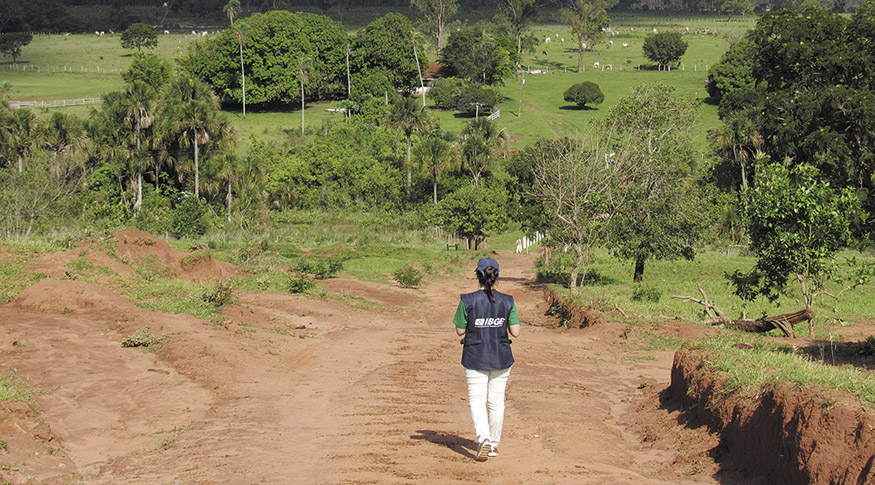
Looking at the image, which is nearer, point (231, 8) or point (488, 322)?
point (488, 322)

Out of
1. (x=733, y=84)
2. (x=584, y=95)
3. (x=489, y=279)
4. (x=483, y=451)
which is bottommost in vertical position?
(x=483, y=451)

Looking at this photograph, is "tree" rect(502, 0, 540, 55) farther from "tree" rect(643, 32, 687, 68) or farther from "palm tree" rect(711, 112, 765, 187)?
"palm tree" rect(711, 112, 765, 187)

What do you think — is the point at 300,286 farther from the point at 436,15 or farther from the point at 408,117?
the point at 436,15

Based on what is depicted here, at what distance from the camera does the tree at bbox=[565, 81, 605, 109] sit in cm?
8381

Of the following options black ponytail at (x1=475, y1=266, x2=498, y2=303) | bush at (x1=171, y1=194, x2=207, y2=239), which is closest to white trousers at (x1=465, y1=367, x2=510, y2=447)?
black ponytail at (x1=475, y1=266, x2=498, y2=303)

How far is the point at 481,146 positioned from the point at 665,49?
56.5m

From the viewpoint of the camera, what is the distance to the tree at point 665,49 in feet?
344

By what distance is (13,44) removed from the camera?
4262 inches

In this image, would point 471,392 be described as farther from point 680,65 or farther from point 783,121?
point 680,65

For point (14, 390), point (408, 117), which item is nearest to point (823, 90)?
point (14, 390)

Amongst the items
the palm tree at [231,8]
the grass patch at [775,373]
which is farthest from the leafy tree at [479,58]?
the grass patch at [775,373]

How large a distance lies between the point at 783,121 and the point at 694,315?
228 inches

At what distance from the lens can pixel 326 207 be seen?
212 feet

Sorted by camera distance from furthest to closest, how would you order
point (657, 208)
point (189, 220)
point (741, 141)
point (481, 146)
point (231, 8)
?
1. point (231, 8)
2. point (481, 146)
3. point (741, 141)
4. point (189, 220)
5. point (657, 208)
